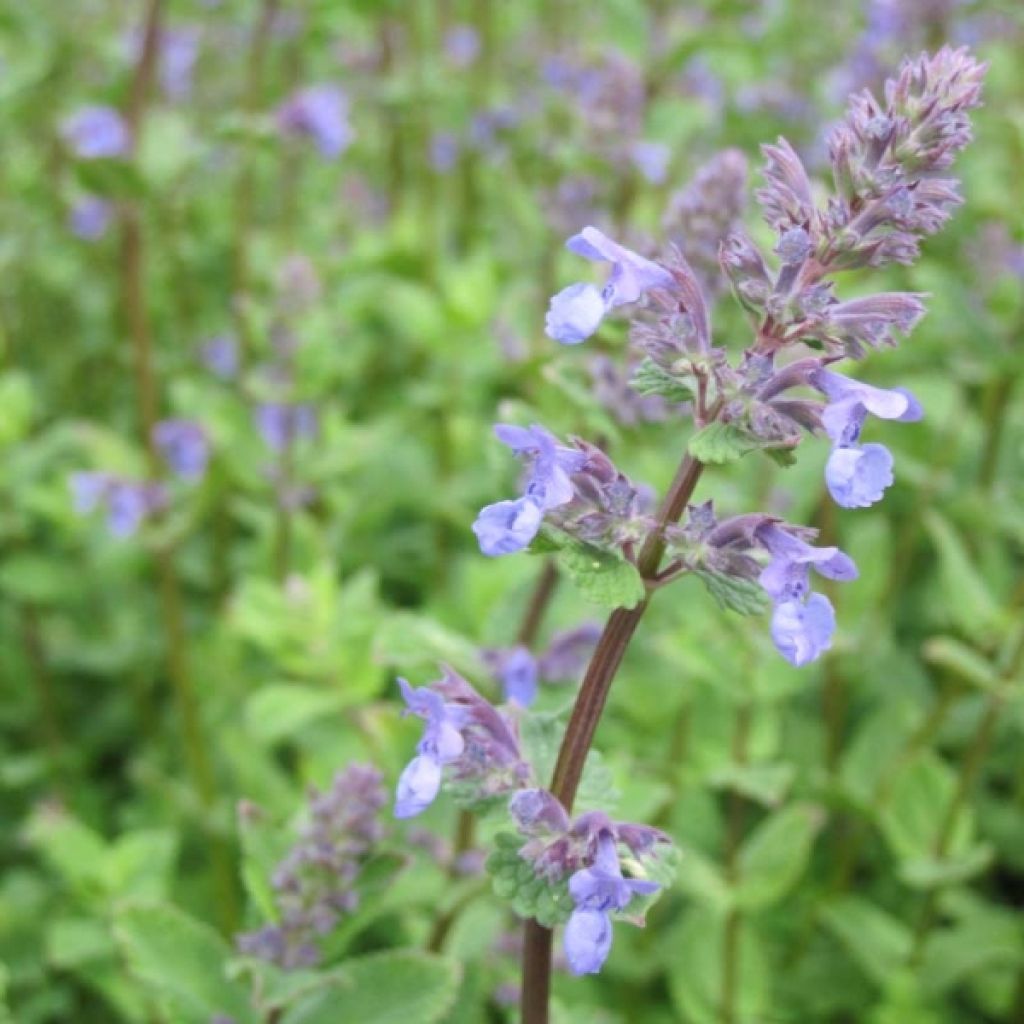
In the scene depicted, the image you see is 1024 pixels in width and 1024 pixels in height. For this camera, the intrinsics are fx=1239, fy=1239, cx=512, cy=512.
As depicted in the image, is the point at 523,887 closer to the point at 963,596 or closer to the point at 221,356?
the point at 963,596

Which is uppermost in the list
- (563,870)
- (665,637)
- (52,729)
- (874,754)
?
(563,870)

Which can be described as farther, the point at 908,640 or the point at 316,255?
the point at 316,255

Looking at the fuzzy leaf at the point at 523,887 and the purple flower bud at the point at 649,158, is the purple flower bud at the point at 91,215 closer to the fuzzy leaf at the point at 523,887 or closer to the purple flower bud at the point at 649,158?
the purple flower bud at the point at 649,158

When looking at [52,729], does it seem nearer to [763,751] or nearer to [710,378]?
[763,751]

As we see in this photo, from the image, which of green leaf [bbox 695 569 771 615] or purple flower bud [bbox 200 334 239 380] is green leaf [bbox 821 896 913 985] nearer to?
green leaf [bbox 695 569 771 615]

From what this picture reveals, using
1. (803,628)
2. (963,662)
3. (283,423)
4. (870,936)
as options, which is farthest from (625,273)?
(870,936)

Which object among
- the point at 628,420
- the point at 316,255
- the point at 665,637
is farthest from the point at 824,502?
the point at 316,255

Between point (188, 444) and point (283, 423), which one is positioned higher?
point (283, 423)
